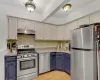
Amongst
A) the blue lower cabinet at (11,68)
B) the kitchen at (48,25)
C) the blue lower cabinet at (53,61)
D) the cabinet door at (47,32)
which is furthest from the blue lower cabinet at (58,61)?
the blue lower cabinet at (11,68)

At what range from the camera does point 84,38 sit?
6.52 feet

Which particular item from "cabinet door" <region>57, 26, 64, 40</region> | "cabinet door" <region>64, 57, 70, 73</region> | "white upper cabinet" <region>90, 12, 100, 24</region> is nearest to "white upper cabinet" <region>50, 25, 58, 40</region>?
"cabinet door" <region>57, 26, 64, 40</region>

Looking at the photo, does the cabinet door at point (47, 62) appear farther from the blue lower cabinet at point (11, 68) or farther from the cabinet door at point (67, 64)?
the blue lower cabinet at point (11, 68)

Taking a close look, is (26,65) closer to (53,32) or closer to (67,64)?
(67,64)

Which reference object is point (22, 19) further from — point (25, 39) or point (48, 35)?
point (48, 35)

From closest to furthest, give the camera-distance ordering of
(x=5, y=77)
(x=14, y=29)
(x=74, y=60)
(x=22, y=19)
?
(x=74, y=60) → (x=5, y=77) → (x=14, y=29) → (x=22, y=19)

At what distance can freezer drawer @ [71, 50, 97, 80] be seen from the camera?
1.82 m

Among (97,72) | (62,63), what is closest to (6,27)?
(62,63)

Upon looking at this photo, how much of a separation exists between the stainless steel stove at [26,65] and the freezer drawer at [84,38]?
1.73m

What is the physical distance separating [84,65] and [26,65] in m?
2.01

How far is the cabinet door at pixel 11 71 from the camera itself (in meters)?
2.67

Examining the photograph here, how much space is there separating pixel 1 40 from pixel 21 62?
0.97m

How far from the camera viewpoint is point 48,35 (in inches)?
164

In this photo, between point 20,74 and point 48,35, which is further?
point 48,35
